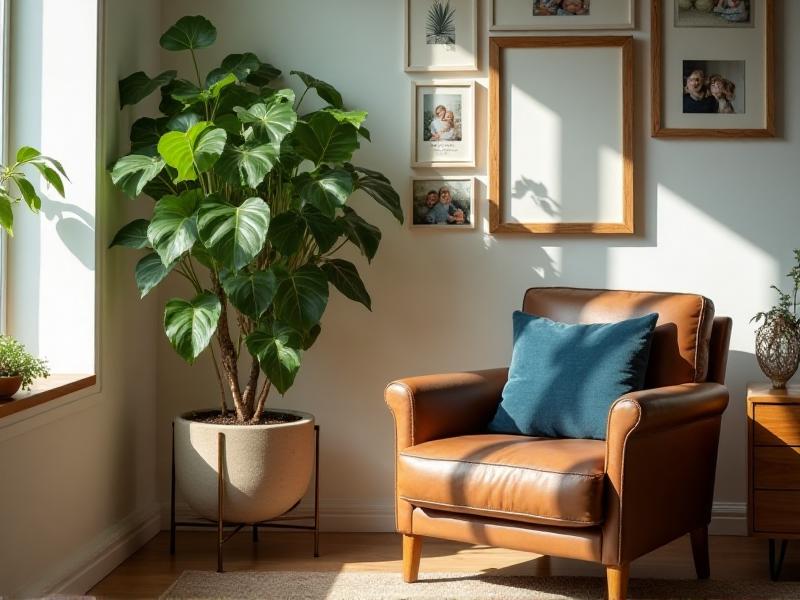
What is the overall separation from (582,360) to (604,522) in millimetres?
579

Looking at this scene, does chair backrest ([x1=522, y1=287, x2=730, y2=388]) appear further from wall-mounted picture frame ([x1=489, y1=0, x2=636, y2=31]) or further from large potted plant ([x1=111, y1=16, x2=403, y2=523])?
wall-mounted picture frame ([x1=489, y1=0, x2=636, y2=31])

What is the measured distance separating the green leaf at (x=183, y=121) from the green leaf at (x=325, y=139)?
1.20ft

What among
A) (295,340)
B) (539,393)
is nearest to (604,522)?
(539,393)

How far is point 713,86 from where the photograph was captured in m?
3.62

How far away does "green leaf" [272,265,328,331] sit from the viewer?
3047 millimetres

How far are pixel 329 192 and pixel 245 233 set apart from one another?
13.5 inches

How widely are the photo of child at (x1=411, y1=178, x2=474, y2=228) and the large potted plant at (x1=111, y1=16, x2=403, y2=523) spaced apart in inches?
12.0

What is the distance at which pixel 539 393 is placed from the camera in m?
3.08

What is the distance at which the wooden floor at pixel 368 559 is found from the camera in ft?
10.3

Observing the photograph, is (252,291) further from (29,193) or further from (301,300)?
(29,193)

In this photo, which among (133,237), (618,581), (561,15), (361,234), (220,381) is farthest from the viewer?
(561,15)

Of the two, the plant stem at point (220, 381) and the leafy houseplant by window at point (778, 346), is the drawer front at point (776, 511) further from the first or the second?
the plant stem at point (220, 381)

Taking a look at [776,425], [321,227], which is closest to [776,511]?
[776,425]

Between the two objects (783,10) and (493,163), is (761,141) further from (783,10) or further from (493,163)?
(493,163)
